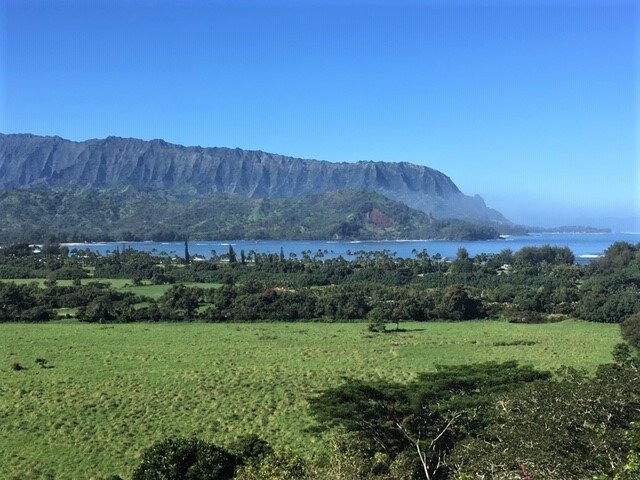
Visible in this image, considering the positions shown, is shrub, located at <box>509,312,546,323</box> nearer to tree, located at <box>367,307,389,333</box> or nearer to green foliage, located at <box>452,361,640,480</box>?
tree, located at <box>367,307,389,333</box>

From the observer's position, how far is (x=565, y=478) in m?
11.6

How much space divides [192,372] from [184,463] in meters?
15.7

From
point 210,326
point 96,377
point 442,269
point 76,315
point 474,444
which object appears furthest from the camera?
point 442,269

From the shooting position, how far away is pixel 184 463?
1479 cm

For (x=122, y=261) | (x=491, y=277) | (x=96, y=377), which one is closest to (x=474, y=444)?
(x=96, y=377)

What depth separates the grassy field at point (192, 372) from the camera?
20.3 meters

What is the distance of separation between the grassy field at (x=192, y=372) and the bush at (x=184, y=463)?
363 cm

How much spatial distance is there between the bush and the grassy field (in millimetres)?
3633

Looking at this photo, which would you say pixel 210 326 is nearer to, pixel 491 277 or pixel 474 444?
pixel 474 444

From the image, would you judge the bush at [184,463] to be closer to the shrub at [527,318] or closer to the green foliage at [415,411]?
the green foliage at [415,411]

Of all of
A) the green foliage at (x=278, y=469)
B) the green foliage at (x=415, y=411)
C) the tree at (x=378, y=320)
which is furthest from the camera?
the tree at (x=378, y=320)

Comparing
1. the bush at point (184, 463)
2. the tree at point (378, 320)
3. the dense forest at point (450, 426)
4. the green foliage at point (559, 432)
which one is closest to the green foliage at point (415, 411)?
the dense forest at point (450, 426)

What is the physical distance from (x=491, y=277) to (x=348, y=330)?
38.8 metres

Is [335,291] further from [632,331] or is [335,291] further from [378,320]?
[632,331]
